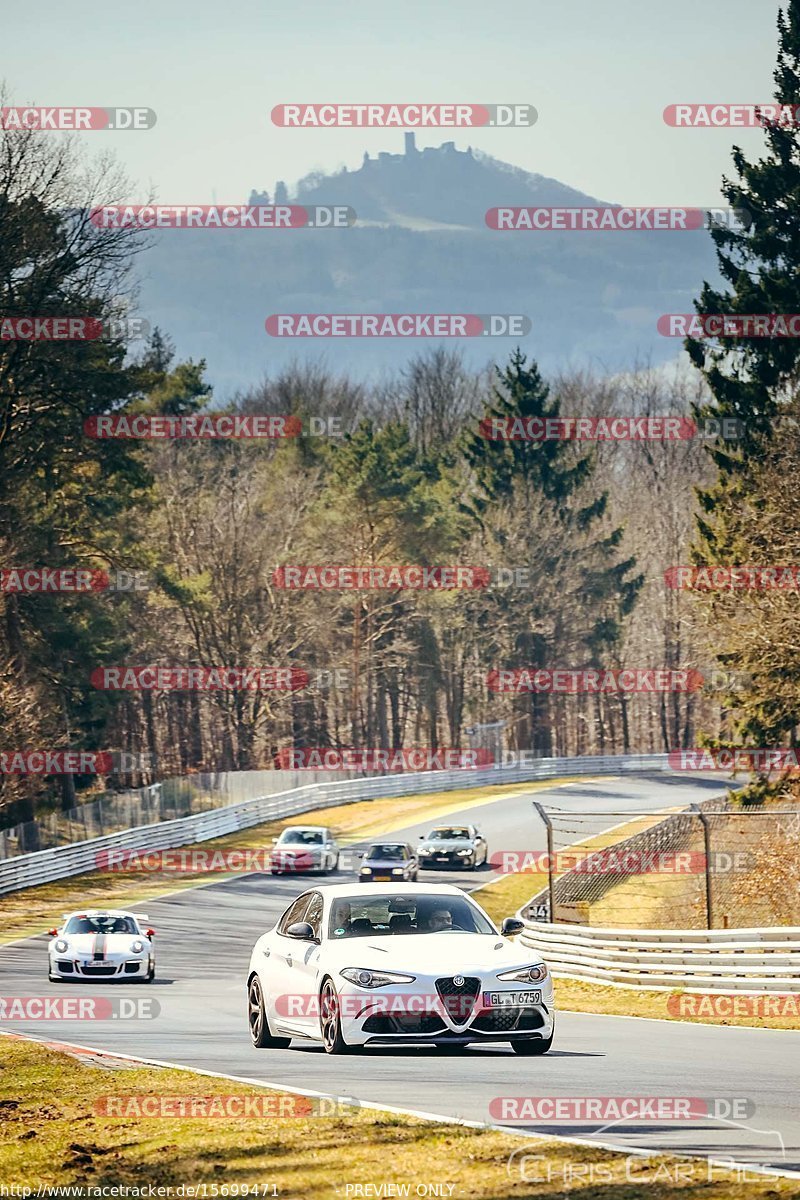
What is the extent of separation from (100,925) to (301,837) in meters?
21.3

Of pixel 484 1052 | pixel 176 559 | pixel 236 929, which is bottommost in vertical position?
pixel 236 929

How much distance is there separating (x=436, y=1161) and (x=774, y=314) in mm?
41038

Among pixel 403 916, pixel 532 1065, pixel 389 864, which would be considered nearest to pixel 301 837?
pixel 389 864

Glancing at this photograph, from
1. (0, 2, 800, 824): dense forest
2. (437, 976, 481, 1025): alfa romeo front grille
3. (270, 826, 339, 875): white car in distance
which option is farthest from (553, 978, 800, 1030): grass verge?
(270, 826, 339, 875): white car in distance

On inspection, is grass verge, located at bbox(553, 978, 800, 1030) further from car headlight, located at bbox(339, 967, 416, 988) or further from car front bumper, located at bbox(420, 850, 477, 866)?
car front bumper, located at bbox(420, 850, 477, 866)

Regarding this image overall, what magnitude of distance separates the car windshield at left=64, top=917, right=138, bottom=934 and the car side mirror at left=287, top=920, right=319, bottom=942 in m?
12.7

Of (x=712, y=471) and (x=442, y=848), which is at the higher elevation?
(x=712, y=471)

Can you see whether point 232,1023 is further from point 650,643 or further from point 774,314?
point 650,643

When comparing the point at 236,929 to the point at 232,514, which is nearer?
the point at 236,929

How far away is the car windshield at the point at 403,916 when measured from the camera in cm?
1454

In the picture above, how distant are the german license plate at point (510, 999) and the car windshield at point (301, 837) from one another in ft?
113

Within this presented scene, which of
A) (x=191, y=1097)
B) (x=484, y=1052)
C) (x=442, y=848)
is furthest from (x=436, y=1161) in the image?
(x=442, y=848)

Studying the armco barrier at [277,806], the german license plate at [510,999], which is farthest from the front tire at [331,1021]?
the armco barrier at [277,806]

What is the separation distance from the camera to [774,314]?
4769 centimetres
